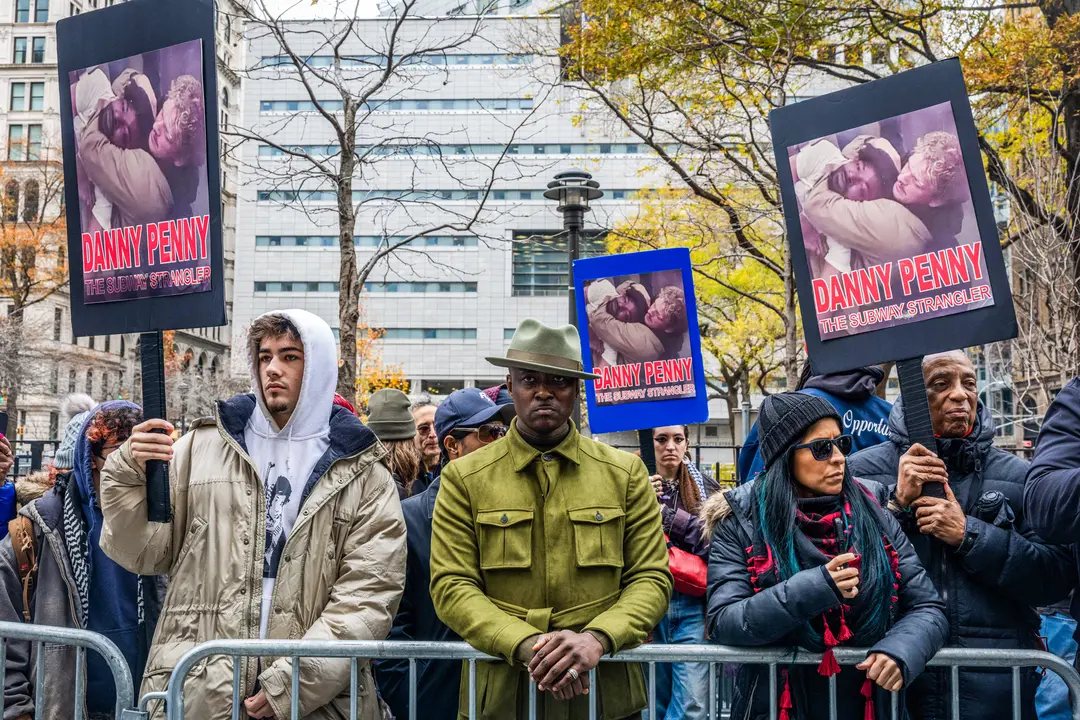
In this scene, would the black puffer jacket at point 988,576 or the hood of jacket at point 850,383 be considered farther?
the hood of jacket at point 850,383

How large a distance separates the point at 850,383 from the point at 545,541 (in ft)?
7.55

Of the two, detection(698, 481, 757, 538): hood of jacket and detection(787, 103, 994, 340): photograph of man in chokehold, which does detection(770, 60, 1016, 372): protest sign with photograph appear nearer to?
detection(787, 103, 994, 340): photograph of man in chokehold

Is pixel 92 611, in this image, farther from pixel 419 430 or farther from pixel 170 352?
pixel 170 352

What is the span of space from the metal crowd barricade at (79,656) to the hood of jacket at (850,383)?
3.31 meters

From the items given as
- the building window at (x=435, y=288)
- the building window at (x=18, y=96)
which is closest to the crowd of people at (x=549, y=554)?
the building window at (x=435, y=288)

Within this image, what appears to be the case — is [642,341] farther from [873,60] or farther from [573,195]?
[873,60]

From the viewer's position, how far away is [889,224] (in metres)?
3.73

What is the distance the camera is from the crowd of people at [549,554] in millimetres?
3148

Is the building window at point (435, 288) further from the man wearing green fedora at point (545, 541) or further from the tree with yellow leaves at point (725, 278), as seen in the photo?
the man wearing green fedora at point (545, 541)

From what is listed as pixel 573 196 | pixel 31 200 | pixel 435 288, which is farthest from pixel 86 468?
pixel 435 288

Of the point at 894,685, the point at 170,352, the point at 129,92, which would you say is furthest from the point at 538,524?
the point at 170,352

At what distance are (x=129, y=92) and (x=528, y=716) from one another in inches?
105

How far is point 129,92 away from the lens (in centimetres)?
371


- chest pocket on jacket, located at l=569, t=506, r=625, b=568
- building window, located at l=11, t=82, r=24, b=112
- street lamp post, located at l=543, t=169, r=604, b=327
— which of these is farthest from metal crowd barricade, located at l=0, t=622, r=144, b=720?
building window, located at l=11, t=82, r=24, b=112
